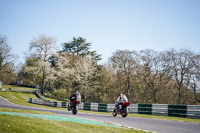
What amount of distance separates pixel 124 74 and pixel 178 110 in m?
31.0

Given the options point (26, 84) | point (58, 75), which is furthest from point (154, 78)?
point (26, 84)

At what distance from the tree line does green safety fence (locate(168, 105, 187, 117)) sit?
2158cm

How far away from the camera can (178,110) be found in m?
20.8

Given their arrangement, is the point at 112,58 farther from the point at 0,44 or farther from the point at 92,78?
the point at 0,44

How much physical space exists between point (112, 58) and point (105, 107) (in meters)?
21.3

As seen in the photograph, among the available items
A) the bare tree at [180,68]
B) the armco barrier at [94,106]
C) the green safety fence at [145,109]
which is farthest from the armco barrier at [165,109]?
the bare tree at [180,68]

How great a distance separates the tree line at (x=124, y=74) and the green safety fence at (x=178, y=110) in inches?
850

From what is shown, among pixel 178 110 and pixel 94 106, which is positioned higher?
pixel 178 110

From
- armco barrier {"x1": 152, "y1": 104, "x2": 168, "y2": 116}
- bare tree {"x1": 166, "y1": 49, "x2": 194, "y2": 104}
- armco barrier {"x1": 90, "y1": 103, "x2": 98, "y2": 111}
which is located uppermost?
bare tree {"x1": 166, "y1": 49, "x2": 194, "y2": 104}

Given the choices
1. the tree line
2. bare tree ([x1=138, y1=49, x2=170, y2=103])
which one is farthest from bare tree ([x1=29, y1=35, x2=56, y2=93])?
bare tree ([x1=138, y1=49, x2=170, y2=103])

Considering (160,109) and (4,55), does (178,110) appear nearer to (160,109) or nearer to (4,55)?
(160,109)

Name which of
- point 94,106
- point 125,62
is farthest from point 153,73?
point 94,106

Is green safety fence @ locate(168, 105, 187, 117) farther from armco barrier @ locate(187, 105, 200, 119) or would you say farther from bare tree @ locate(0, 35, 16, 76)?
bare tree @ locate(0, 35, 16, 76)

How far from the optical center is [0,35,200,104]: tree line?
43175mm
